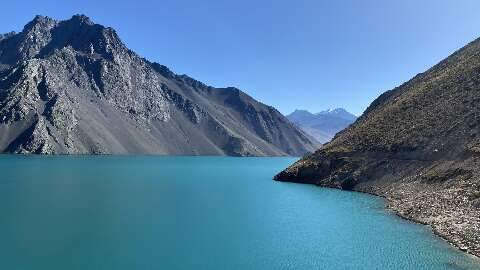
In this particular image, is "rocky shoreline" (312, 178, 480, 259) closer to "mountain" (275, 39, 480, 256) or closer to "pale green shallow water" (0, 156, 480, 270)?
"mountain" (275, 39, 480, 256)

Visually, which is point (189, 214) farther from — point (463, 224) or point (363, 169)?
point (363, 169)

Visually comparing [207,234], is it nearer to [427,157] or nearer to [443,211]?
[443,211]

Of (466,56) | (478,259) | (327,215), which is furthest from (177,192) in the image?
(466,56)

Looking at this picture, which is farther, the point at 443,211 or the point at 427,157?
the point at 427,157

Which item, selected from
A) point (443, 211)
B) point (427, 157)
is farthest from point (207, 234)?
point (427, 157)

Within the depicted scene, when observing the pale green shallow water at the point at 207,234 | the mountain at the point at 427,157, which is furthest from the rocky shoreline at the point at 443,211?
the pale green shallow water at the point at 207,234

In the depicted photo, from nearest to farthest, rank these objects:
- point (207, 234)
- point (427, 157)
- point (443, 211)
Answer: point (207, 234)
point (443, 211)
point (427, 157)
